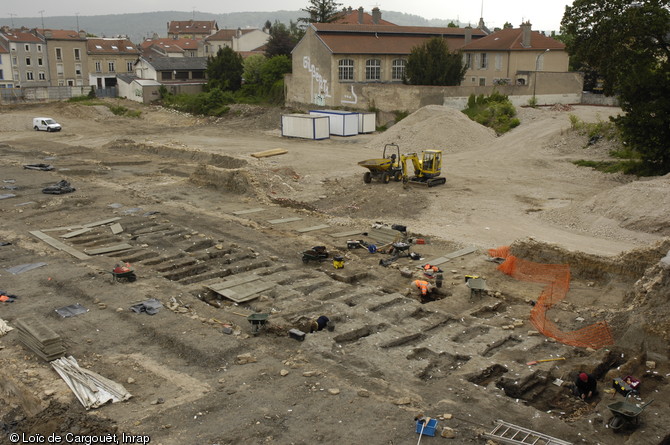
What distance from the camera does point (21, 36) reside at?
76562 millimetres

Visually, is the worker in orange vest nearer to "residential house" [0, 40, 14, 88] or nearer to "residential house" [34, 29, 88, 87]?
"residential house" [34, 29, 88, 87]

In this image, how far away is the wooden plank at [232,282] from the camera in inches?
641

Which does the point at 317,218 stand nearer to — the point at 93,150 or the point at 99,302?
the point at 99,302

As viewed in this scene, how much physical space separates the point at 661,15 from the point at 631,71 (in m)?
2.62

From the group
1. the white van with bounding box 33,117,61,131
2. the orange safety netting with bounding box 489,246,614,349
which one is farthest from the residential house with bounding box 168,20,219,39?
the orange safety netting with bounding box 489,246,614,349

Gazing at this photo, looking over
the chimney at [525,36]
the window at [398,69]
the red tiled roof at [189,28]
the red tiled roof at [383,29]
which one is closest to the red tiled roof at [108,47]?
the red tiled roof at [383,29]

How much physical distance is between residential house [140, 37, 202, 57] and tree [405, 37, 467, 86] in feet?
168

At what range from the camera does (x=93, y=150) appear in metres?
42.4

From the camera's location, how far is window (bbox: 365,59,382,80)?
52469 millimetres

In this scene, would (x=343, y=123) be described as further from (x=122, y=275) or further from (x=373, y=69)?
(x=122, y=275)

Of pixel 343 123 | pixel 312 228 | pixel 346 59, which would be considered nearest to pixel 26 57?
pixel 346 59

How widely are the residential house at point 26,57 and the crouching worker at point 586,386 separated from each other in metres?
80.9

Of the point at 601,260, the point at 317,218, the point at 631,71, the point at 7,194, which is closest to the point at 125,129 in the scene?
the point at 7,194

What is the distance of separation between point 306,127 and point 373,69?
1199cm
